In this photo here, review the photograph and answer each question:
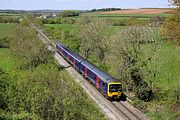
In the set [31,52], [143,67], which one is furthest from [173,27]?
[31,52]

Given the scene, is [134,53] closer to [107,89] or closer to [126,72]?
[126,72]

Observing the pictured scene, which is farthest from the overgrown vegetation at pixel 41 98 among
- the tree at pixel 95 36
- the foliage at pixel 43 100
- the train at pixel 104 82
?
the tree at pixel 95 36

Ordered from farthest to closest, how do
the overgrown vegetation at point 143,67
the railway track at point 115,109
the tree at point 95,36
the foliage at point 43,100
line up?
the tree at point 95,36
the overgrown vegetation at point 143,67
the railway track at point 115,109
the foliage at point 43,100

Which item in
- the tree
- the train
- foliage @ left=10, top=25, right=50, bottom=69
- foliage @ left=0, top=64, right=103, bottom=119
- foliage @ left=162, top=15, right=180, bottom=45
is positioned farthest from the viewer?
the tree

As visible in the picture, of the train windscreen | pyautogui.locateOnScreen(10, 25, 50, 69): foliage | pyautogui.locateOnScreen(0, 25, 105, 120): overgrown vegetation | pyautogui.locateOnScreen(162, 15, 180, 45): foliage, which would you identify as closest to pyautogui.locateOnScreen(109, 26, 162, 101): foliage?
the train windscreen

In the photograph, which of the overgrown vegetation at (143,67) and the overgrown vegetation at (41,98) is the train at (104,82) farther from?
the overgrown vegetation at (41,98)

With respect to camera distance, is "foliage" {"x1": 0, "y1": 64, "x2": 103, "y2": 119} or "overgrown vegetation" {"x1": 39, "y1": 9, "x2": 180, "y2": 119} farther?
"overgrown vegetation" {"x1": 39, "y1": 9, "x2": 180, "y2": 119}

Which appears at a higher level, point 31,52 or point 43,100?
point 43,100

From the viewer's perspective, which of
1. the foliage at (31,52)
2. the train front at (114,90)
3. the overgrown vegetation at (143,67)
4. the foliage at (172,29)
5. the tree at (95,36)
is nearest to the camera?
the foliage at (172,29)

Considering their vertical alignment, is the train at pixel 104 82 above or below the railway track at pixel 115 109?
above

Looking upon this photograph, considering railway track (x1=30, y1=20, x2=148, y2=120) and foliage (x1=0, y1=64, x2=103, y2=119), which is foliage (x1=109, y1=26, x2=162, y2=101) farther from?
foliage (x1=0, y1=64, x2=103, y2=119)

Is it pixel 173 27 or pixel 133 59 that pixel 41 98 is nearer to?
pixel 173 27

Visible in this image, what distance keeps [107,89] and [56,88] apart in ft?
45.3

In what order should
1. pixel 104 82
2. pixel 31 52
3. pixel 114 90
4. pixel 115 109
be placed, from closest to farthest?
pixel 115 109, pixel 114 90, pixel 104 82, pixel 31 52
